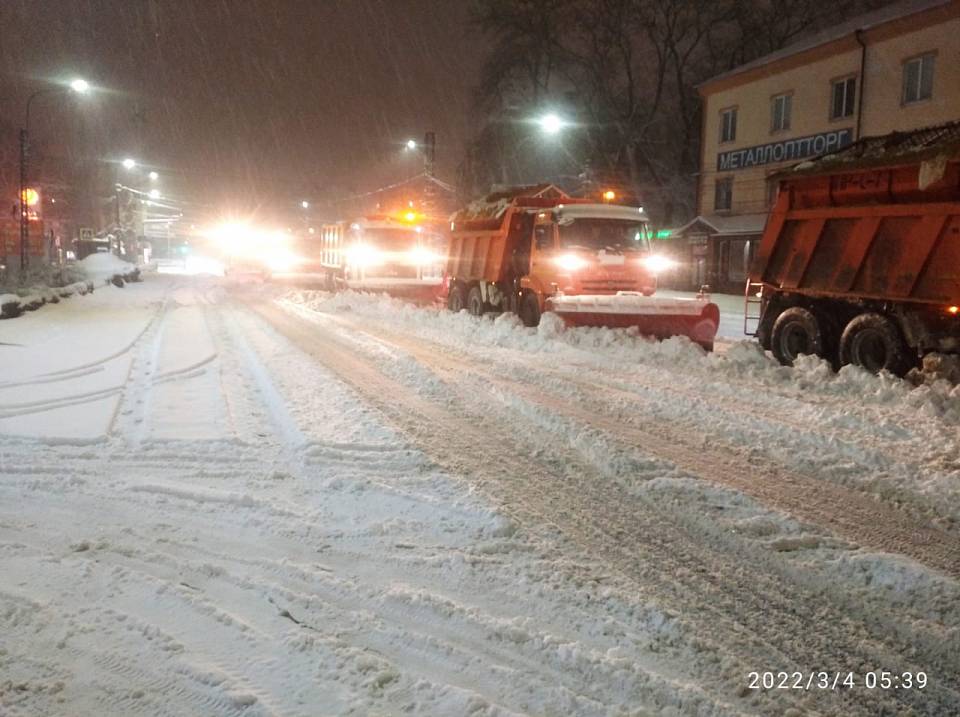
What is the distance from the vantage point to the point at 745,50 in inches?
1857

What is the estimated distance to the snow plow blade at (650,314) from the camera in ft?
48.1

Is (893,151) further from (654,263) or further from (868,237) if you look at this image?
(654,263)

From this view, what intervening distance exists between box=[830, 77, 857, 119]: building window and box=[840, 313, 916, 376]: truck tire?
23.5m

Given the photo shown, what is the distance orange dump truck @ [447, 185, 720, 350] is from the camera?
14.8 m

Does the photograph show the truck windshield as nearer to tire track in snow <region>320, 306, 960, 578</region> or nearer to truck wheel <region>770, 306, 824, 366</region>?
truck wheel <region>770, 306, 824, 366</region>

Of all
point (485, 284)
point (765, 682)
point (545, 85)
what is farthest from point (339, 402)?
point (545, 85)

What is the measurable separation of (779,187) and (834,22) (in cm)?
3669

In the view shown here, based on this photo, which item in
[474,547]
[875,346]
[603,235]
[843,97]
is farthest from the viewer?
[843,97]

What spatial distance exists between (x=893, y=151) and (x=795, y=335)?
10.7 feet

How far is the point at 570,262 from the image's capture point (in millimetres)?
16203

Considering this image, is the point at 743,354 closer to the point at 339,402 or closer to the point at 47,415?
the point at 339,402

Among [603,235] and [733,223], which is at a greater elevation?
[733,223]

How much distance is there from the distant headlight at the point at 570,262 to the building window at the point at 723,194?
87.9ft

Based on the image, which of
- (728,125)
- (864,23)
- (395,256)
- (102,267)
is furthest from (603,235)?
(102,267)
